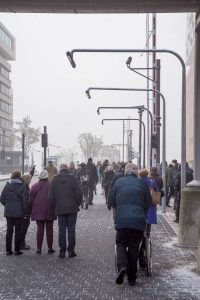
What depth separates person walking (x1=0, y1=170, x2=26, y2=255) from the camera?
11297mm

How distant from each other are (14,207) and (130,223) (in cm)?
355

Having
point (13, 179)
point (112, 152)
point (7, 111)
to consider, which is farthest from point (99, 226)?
point (112, 152)

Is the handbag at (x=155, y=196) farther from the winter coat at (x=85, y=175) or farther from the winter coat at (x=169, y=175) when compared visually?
the winter coat at (x=169, y=175)

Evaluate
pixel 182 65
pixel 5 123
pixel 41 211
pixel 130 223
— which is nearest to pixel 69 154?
pixel 5 123

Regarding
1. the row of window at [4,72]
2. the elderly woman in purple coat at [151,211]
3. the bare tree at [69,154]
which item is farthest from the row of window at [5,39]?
the elderly woman in purple coat at [151,211]

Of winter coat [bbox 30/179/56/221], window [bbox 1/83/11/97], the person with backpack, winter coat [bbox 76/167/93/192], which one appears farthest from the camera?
window [bbox 1/83/11/97]

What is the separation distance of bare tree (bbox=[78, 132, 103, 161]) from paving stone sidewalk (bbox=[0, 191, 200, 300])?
392 feet

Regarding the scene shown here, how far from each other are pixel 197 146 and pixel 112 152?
139 m

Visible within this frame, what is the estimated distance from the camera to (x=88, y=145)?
133125 mm

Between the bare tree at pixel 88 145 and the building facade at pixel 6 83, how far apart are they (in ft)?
53.1

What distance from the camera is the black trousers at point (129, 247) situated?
27.7ft

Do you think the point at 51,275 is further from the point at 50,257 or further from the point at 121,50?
the point at 121,50

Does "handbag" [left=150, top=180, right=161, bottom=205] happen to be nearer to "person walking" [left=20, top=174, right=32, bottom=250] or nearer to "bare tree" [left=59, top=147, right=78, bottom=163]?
"person walking" [left=20, top=174, right=32, bottom=250]

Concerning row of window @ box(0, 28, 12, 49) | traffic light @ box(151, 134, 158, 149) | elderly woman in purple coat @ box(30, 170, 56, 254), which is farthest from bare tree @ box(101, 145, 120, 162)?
elderly woman in purple coat @ box(30, 170, 56, 254)
